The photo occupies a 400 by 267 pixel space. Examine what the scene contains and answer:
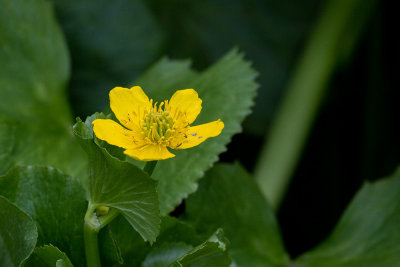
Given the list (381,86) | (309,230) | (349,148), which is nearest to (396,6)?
(381,86)

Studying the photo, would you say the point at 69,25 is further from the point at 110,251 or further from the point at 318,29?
the point at 110,251

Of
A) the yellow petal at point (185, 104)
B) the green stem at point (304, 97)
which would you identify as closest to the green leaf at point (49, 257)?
the yellow petal at point (185, 104)

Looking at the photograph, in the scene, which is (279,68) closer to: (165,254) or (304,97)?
(304,97)

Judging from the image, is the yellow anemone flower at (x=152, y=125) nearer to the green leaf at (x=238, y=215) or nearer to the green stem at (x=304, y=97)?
the green leaf at (x=238, y=215)

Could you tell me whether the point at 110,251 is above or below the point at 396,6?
below

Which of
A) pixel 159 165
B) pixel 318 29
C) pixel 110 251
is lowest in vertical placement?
pixel 110 251

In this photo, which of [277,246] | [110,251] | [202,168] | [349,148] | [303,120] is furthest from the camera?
[349,148]

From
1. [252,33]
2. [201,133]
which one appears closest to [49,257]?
[201,133]
